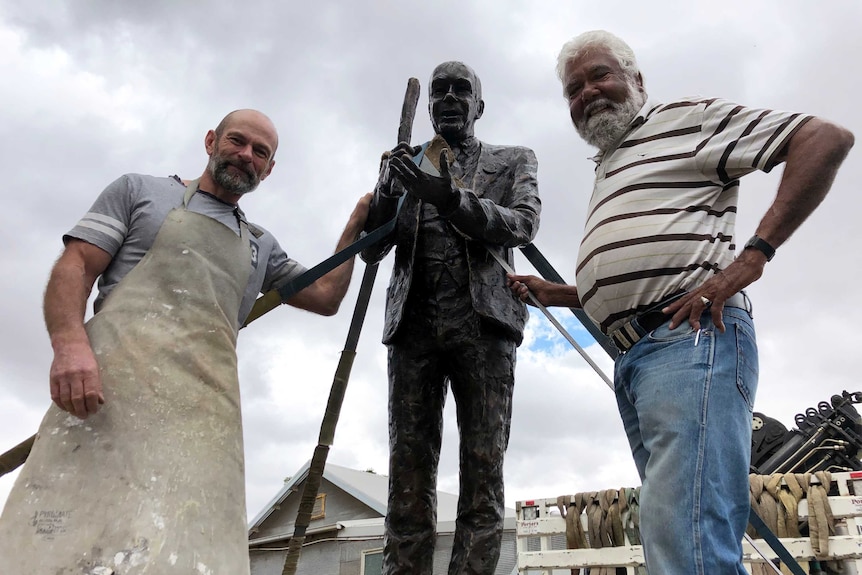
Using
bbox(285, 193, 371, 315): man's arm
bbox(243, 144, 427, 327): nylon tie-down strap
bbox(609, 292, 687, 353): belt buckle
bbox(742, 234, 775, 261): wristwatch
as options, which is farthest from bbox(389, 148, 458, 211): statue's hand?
bbox(742, 234, 775, 261): wristwatch

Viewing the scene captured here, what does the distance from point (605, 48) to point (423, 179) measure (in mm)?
907

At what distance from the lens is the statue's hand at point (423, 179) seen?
9.59 feet

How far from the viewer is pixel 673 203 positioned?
225cm

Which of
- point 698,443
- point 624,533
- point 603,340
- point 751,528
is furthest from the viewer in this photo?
point 624,533

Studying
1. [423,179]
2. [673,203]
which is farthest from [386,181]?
[673,203]

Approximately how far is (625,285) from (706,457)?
2.06ft

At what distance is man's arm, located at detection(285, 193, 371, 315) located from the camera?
10.9 feet

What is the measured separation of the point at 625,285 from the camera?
2277 millimetres

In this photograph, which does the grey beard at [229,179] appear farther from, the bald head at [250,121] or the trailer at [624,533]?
the trailer at [624,533]

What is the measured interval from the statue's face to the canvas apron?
145 cm

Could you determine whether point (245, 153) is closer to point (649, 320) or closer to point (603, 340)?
point (603, 340)

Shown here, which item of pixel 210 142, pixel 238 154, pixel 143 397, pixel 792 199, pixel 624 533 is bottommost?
pixel 624 533

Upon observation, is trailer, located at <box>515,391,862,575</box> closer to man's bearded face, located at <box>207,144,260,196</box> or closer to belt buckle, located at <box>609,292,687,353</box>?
belt buckle, located at <box>609,292,687,353</box>

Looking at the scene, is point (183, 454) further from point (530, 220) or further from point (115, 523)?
point (530, 220)
